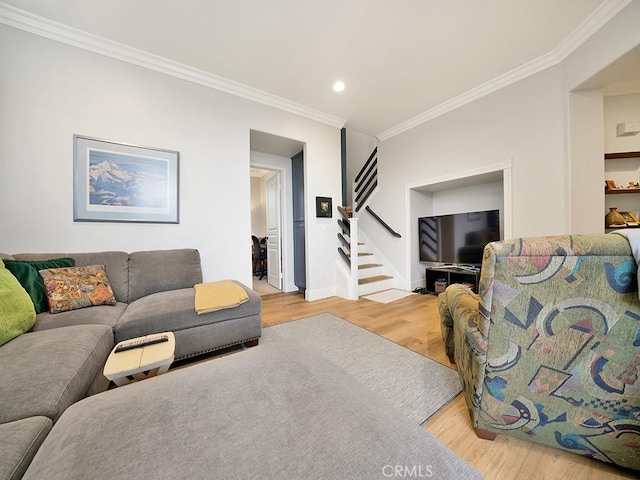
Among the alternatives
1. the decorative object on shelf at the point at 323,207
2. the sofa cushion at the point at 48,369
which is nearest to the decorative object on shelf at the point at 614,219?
the decorative object on shelf at the point at 323,207

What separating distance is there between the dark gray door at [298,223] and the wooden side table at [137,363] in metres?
2.60

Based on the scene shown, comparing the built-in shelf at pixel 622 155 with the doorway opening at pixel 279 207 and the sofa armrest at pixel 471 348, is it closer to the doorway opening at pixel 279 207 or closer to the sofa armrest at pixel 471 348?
the sofa armrest at pixel 471 348

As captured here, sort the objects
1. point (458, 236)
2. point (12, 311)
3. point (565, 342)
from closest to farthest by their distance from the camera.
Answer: point (565, 342), point (12, 311), point (458, 236)

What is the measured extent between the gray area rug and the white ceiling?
271cm

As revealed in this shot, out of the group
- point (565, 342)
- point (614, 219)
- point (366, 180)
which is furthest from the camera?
point (366, 180)

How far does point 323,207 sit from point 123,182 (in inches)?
93.5

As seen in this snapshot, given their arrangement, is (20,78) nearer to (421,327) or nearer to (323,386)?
(323,386)

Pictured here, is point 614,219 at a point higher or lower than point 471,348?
higher

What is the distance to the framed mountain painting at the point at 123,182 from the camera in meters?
1.98

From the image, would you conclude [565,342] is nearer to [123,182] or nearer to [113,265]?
[113,265]

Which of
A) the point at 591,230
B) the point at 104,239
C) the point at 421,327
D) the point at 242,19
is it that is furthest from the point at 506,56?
the point at 104,239

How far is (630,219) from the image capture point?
2.23 meters

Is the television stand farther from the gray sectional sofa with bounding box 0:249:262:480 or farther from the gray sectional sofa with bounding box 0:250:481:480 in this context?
the gray sectional sofa with bounding box 0:250:481:480

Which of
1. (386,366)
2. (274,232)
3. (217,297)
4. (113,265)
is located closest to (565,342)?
(386,366)
